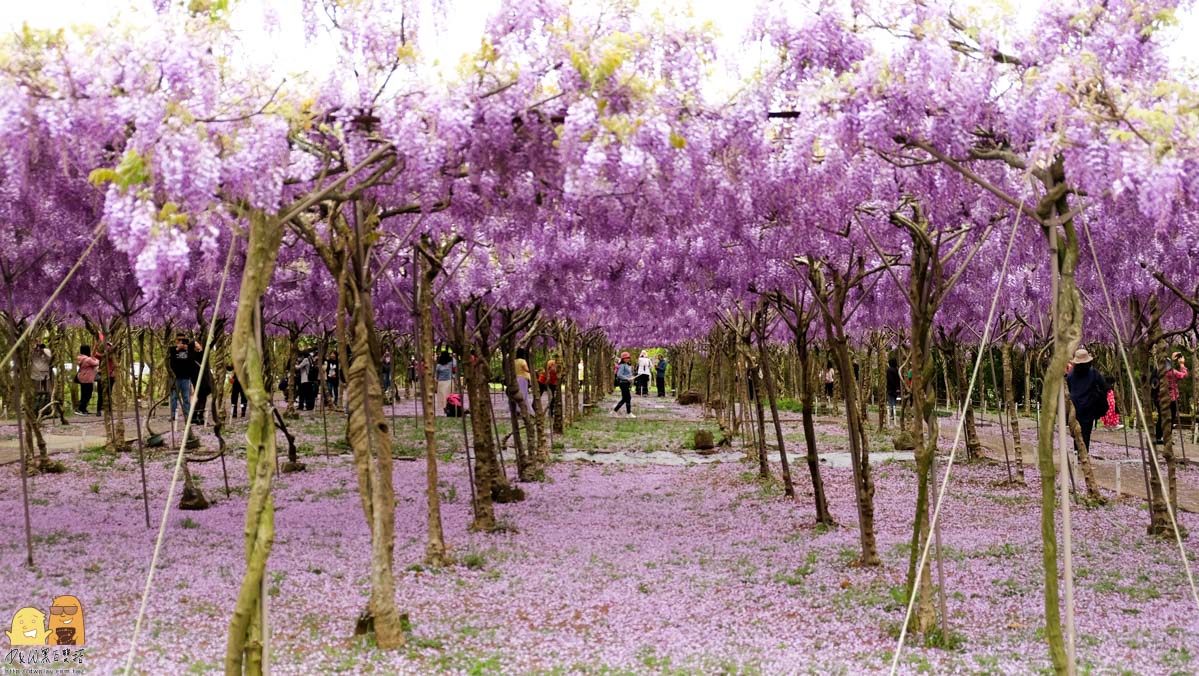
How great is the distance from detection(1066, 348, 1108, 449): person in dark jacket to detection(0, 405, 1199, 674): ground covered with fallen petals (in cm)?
183

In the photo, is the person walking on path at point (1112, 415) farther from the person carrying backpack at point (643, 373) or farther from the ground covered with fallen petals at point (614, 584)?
the person carrying backpack at point (643, 373)

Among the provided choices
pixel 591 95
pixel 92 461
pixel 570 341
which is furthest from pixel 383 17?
pixel 570 341

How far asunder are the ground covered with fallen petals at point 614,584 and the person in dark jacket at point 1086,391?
6.00ft

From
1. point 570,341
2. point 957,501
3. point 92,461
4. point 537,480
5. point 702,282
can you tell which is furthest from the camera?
point 570,341

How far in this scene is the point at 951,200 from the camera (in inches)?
265

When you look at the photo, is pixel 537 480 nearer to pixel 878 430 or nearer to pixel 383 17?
pixel 383 17

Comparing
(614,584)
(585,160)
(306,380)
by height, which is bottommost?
(614,584)

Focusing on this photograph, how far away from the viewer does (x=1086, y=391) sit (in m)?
13.6

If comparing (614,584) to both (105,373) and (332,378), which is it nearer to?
(105,373)

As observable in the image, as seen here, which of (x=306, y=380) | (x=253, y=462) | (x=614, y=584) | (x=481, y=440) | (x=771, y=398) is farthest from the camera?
(x=306, y=380)

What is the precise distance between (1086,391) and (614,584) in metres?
8.19

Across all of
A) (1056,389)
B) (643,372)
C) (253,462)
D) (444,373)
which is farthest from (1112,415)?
(253,462)

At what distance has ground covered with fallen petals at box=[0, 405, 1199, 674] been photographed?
5.88 meters

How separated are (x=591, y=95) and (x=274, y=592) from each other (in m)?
4.04
